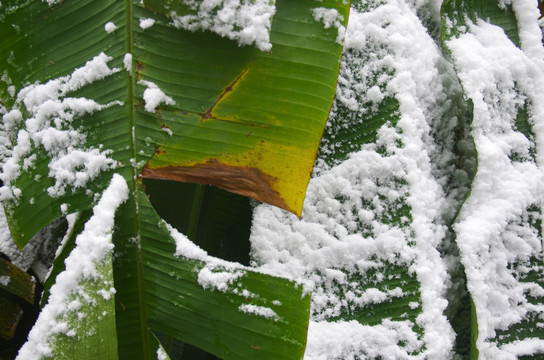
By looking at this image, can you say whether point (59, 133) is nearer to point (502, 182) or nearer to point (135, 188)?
point (135, 188)

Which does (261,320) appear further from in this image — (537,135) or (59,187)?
(537,135)

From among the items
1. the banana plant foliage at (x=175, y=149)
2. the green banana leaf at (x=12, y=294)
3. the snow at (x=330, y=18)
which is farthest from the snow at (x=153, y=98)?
the green banana leaf at (x=12, y=294)

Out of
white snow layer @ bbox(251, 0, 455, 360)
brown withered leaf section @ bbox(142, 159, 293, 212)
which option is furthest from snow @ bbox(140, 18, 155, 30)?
white snow layer @ bbox(251, 0, 455, 360)

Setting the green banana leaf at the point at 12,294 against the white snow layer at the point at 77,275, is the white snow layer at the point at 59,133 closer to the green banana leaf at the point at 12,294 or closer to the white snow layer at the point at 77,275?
the white snow layer at the point at 77,275

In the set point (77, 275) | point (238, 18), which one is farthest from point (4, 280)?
point (238, 18)

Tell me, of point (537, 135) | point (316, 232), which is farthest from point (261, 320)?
point (537, 135)
